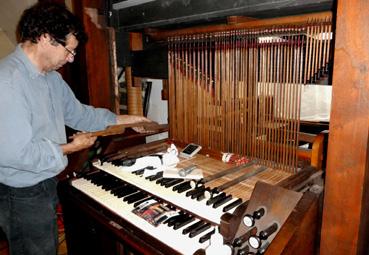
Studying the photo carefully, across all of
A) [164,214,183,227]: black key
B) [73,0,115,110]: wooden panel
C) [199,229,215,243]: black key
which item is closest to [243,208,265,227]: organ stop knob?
[199,229,215,243]: black key

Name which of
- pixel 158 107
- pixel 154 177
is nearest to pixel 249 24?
pixel 154 177

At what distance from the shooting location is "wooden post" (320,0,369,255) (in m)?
1.07

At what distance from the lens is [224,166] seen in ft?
6.89

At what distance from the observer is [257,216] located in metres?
1.27

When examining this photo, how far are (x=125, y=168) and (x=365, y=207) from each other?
1542mm

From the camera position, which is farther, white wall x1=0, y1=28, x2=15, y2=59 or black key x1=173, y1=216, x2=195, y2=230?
white wall x1=0, y1=28, x2=15, y2=59

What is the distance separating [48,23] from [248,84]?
1294 millimetres

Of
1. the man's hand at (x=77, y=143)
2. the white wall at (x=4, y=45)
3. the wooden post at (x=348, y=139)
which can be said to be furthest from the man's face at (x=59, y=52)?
the white wall at (x=4, y=45)

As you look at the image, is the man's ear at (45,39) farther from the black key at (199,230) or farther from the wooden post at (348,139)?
the wooden post at (348,139)

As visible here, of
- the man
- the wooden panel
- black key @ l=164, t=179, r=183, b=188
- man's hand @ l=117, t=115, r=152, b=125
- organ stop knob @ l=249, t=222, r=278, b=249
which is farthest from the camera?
the wooden panel

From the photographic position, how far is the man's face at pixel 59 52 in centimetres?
186

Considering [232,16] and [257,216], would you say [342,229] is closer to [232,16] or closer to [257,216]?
[257,216]

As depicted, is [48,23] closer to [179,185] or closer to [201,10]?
[201,10]

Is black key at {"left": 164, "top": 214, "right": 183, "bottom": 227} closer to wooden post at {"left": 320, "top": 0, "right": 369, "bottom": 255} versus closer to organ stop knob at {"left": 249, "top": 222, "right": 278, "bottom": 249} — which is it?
organ stop knob at {"left": 249, "top": 222, "right": 278, "bottom": 249}
